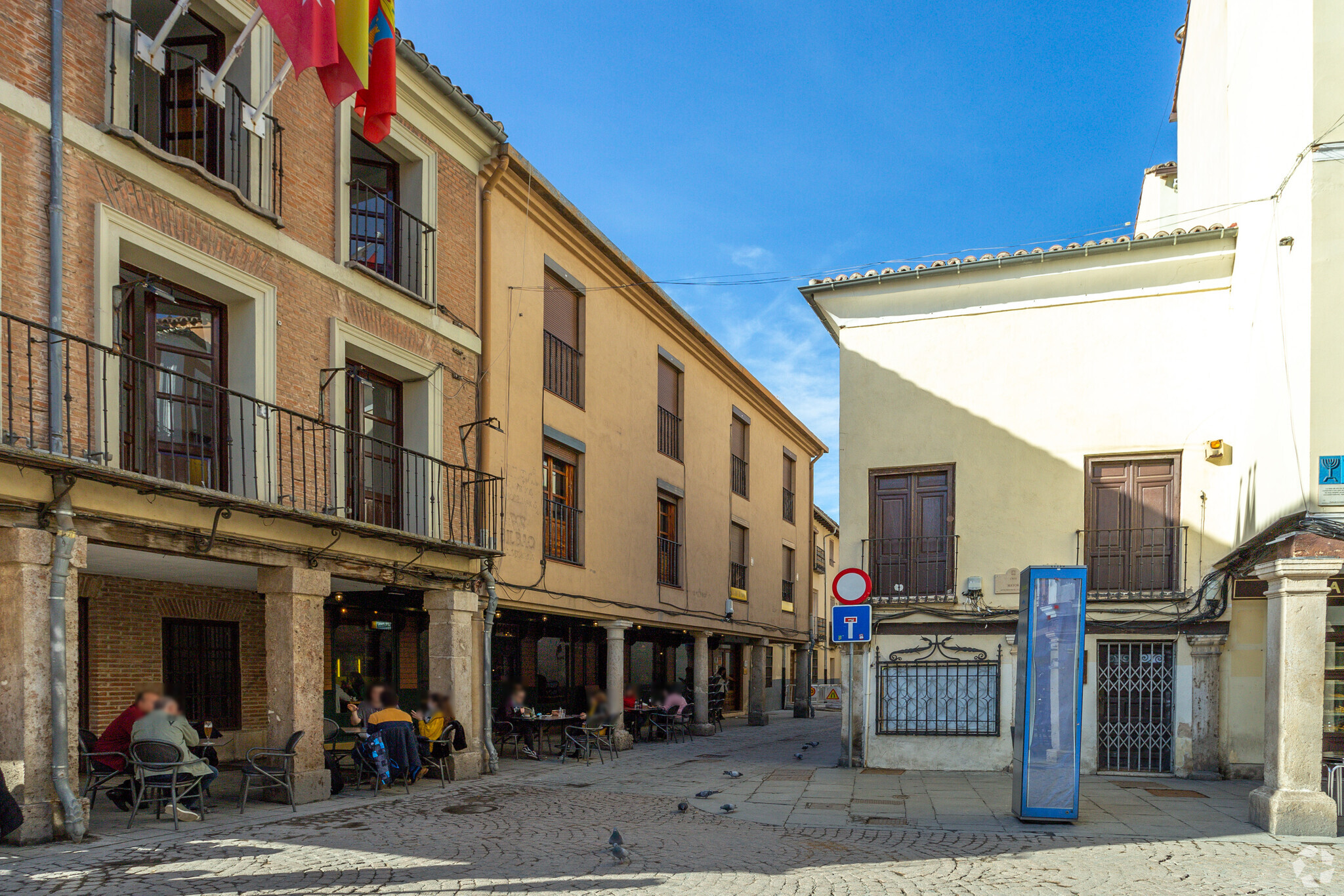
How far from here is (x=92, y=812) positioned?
1029 centimetres

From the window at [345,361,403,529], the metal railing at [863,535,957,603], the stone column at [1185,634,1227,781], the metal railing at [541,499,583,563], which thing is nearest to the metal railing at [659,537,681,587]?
A: the metal railing at [541,499,583,563]

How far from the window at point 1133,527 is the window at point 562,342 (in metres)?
8.47

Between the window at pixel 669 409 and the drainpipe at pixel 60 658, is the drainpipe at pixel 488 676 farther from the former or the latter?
the window at pixel 669 409

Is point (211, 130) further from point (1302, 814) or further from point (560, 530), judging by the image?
point (1302, 814)

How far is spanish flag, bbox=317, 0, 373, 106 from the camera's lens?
35.5 feet

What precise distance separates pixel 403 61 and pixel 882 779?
1120cm

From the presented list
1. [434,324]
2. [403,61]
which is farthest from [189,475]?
[403,61]

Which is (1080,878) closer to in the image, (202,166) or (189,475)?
(189,475)

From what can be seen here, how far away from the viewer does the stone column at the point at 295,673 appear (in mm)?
11109

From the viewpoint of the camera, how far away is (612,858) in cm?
845

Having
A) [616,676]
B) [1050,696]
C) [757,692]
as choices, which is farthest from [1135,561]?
[757,692]

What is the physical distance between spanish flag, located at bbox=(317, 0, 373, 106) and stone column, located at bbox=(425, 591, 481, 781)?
20.9ft

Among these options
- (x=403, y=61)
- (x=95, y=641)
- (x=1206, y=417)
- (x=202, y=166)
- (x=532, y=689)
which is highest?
(x=403, y=61)

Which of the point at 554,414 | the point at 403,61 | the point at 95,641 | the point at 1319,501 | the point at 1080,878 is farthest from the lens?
the point at 554,414
